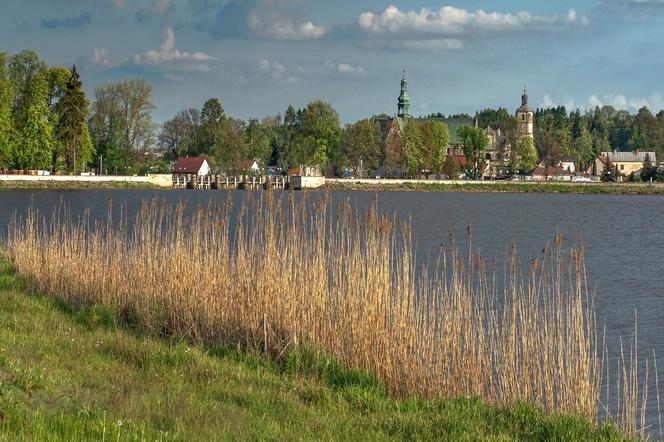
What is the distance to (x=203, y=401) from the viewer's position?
912cm

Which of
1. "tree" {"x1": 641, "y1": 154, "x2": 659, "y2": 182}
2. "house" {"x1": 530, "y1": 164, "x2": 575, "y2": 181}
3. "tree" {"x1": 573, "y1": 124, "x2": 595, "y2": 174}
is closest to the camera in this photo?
"tree" {"x1": 641, "y1": 154, "x2": 659, "y2": 182}

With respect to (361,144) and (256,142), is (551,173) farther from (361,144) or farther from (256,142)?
(256,142)

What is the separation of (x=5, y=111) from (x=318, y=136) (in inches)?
1894

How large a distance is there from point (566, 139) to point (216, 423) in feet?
521

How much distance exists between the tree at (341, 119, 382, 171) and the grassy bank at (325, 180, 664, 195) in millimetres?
5063

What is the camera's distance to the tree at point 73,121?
80.8 m

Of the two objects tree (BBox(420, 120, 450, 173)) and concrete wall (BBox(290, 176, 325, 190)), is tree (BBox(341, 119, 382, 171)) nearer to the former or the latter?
tree (BBox(420, 120, 450, 173))

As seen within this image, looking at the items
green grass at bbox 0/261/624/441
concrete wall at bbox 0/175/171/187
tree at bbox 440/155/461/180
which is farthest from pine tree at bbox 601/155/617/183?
green grass at bbox 0/261/624/441

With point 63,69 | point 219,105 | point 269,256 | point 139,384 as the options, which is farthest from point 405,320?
point 219,105

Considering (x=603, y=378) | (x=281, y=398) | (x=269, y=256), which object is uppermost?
(x=269, y=256)

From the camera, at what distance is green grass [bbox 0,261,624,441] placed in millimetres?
7656

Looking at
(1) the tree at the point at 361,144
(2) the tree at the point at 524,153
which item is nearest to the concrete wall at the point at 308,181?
(1) the tree at the point at 361,144

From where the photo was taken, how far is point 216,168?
116750mm

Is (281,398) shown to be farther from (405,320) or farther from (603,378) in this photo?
(603,378)
